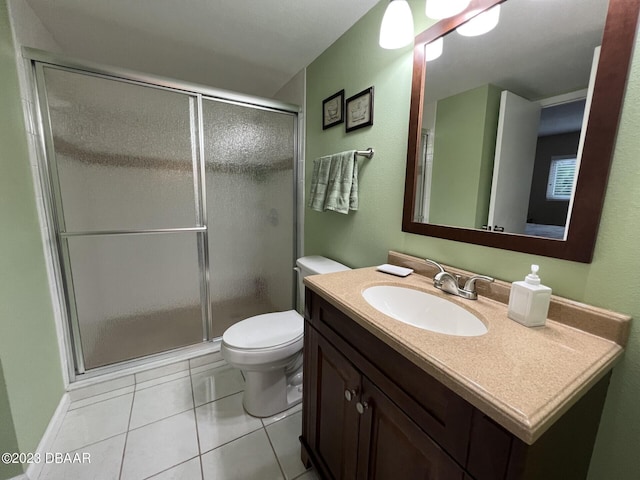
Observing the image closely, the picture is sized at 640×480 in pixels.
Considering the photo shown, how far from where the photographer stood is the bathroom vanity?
44 cm

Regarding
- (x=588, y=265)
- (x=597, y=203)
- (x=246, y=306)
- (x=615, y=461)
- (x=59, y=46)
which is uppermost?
(x=59, y=46)

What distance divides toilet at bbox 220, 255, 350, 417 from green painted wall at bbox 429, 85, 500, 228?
73 centimetres

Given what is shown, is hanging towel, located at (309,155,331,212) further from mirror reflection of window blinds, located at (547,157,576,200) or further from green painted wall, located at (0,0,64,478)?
green painted wall, located at (0,0,64,478)

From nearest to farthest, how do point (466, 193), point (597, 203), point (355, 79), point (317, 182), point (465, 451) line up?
point (465, 451), point (597, 203), point (466, 193), point (355, 79), point (317, 182)

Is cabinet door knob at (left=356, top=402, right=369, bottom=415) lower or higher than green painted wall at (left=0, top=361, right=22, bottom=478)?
higher

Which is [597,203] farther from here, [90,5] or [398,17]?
[90,5]

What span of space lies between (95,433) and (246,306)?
105 cm

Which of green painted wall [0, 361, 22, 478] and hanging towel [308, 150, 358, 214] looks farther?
hanging towel [308, 150, 358, 214]

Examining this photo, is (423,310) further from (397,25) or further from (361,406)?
(397,25)

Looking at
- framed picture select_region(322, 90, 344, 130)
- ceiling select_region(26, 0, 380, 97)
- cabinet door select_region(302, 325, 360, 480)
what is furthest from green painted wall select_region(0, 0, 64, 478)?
framed picture select_region(322, 90, 344, 130)

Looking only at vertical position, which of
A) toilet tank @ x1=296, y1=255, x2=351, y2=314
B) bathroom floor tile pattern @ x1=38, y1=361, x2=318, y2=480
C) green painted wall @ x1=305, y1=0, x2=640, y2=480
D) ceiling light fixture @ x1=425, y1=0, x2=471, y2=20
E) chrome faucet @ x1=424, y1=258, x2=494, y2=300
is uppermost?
ceiling light fixture @ x1=425, y1=0, x2=471, y2=20

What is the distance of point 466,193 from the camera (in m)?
0.98

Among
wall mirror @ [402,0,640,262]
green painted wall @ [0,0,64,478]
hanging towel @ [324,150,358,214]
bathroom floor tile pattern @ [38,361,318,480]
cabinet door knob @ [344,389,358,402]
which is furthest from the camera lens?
hanging towel @ [324,150,358,214]

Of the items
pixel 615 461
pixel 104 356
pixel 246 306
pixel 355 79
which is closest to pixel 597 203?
pixel 615 461
